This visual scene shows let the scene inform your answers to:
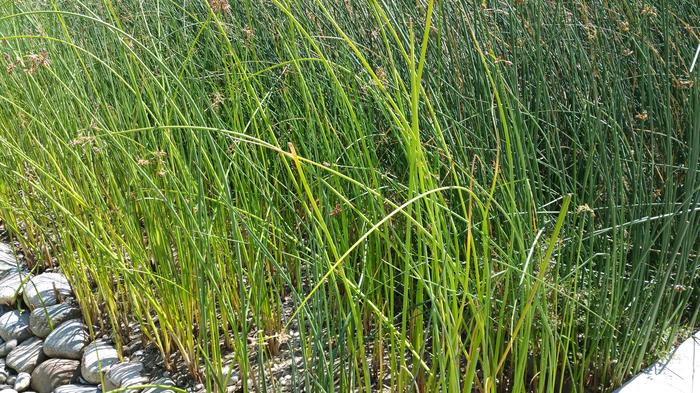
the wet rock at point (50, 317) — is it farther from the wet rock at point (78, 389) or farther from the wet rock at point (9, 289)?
the wet rock at point (78, 389)

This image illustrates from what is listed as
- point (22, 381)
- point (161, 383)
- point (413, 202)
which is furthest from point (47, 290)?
point (413, 202)

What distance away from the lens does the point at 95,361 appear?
7.47ft

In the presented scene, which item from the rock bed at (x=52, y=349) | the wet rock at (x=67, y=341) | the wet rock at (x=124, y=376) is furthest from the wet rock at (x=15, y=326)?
the wet rock at (x=124, y=376)

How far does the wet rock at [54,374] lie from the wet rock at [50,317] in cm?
19

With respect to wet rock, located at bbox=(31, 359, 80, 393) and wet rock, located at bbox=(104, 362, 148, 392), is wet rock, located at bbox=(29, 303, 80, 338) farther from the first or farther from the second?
wet rock, located at bbox=(104, 362, 148, 392)

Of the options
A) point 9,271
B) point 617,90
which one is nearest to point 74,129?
point 9,271

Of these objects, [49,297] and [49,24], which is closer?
[49,297]

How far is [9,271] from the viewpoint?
308cm

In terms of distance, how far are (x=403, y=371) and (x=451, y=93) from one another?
867mm

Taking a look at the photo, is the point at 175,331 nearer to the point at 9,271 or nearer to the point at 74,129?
the point at 74,129

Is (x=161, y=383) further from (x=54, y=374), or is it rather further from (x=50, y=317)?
(x=50, y=317)

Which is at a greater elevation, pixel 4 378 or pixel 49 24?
pixel 49 24

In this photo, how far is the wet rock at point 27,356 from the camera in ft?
8.16

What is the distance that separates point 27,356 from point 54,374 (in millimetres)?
219
